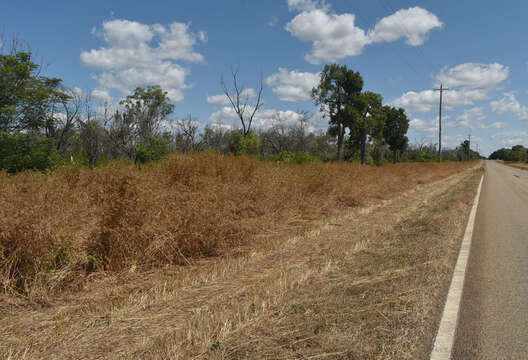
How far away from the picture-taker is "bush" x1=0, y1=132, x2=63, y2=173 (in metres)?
16.3

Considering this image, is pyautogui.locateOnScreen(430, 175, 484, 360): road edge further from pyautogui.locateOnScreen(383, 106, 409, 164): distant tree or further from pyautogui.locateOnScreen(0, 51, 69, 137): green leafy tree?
pyautogui.locateOnScreen(383, 106, 409, 164): distant tree

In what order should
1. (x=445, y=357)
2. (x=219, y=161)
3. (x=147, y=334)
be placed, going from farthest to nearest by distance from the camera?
1. (x=219, y=161)
2. (x=147, y=334)
3. (x=445, y=357)

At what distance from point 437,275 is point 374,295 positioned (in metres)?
1.20

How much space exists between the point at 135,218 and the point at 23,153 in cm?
1599

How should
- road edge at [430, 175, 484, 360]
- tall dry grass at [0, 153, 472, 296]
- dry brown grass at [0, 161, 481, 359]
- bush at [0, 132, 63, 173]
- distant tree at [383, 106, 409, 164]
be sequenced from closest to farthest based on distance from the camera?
road edge at [430, 175, 484, 360] → dry brown grass at [0, 161, 481, 359] → tall dry grass at [0, 153, 472, 296] → bush at [0, 132, 63, 173] → distant tree at [383, 106, 409, 164]

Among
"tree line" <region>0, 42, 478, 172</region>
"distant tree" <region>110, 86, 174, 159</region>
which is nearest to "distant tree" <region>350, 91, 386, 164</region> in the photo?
"tree line" <region>0, 42, 478, 172</region>

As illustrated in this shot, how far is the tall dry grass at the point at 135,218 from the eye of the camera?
414 centimetres

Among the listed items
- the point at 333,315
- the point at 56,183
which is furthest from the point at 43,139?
the point at 333,315

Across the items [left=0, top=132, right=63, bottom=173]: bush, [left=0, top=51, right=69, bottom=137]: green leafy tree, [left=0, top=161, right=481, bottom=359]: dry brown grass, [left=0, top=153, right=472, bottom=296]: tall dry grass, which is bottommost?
[left=0, top=161, right=481, bottom=359]: dry brown grass

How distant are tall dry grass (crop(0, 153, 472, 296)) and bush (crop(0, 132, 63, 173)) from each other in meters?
8.93

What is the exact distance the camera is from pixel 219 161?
960cm

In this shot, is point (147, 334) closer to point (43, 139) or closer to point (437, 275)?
point (437, 275)

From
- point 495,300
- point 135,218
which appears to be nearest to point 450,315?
point 495,300

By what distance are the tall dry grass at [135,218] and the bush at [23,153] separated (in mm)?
8931
